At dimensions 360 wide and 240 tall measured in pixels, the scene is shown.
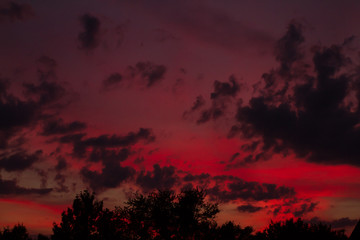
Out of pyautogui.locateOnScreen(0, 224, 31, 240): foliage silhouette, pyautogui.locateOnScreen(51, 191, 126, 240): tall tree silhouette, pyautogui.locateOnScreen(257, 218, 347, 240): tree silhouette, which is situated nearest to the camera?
pyautogui.locateOnScreen(257, 218, 347, 240): tree silhouette

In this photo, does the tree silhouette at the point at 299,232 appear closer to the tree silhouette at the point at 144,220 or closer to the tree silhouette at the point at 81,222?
the tree silhouette at the point at 144,220

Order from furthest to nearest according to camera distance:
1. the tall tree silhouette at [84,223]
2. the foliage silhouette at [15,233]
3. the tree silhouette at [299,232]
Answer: the foliage silhouette at [15,233]
the tall tree silhouette at [84,223]
the tree silhouette at [299,232]

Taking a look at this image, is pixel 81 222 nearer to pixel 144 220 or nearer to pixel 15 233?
pixel 144 220

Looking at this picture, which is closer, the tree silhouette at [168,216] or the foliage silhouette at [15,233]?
the tree silhouette at [168,216]

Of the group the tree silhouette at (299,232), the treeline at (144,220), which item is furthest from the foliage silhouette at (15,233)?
the tree silhouette at (299,232)

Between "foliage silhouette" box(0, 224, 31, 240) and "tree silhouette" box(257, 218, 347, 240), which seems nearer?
"tree silhouette" box(257, 218, 347, 240)

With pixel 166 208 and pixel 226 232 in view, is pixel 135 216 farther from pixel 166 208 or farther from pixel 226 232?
pixel 226 232

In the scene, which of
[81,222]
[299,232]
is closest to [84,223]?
[81,222]

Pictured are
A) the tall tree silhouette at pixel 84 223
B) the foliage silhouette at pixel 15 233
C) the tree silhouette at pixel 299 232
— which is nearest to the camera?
the tree silhouette at pixel 299 232

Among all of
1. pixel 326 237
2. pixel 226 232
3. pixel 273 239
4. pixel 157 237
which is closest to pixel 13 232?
pixel 157 237

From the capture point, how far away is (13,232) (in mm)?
94438

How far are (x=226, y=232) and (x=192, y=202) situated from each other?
14205mm

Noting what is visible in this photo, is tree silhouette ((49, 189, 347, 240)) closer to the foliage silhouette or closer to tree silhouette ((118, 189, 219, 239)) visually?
tree silhouette ((118, 189, 219, 239))

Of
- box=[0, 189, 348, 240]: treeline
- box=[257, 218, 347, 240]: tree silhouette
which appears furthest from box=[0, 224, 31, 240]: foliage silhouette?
box=[257, 218, 347, 240]: tree silhouette
